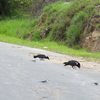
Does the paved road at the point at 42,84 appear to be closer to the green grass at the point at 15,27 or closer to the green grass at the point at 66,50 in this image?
the green grass at the point at 66,50

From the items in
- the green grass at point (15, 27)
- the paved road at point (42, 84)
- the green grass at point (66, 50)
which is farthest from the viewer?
the green grass at point (15, 27)

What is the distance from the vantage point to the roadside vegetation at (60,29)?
57.1ft

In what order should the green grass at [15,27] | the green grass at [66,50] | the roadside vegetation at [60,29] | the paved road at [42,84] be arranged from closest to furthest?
the paved road at [42,84] → the green grass at [66,50] → the roadside vegetation at [60,29] → the green grass at [15,27]

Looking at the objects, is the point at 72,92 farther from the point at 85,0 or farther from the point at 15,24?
the point at 15,24

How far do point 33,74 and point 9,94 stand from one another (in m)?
1.94

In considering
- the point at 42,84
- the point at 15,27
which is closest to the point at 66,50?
the point at 42,84

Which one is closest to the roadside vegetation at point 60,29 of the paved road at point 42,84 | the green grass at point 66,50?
the green grass at point 66,50

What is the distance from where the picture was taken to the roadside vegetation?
17402mm

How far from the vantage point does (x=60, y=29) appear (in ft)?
64.5

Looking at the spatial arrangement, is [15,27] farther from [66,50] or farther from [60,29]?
[66,50]

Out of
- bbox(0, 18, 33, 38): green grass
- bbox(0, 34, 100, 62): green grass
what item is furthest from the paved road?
bbox(0, 18, 33, 38): green grass

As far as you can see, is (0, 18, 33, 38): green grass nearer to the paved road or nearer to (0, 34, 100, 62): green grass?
(0, 34, 100, 62): green grass

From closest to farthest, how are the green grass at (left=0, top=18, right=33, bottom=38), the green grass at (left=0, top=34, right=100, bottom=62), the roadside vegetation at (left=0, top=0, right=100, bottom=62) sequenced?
1. the green grass at (left=0, top=34, right=100, bottom=62)
2. the roadside vegetation at (left=0, top=0, right=100, bottom=62)
3. the green grass at (left=0, top=18, right=33, bottom=38)

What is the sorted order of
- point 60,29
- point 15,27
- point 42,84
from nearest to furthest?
point 42,84 < point 60,29 < point 15,27
